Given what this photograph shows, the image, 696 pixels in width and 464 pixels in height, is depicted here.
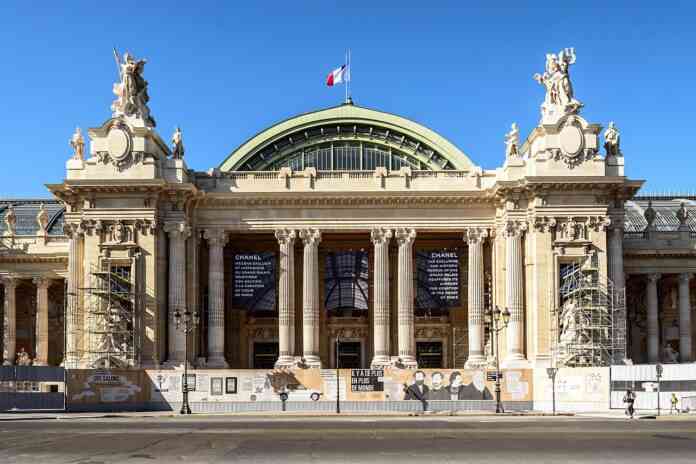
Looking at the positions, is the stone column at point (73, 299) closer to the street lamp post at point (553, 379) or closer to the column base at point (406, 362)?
the column base at point (406, 362)

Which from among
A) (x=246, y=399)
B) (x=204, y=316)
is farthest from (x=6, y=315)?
(x=246, y=399)

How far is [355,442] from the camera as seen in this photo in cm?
3847

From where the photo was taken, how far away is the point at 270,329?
3647 inches

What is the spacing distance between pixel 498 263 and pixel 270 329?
2150 cm

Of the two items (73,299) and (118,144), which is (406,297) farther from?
(73,299)

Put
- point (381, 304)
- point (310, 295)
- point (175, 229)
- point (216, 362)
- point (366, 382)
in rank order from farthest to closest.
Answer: point (310, 295), point (381, 304), point (216, 362), point (175, 229), point (366, 382)

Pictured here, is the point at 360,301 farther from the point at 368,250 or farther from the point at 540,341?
the point at 540,341

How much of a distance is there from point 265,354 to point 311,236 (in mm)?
13485

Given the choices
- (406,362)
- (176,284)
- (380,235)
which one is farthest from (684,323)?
(176,284)

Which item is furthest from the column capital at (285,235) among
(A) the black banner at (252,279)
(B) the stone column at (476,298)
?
(B) the stone column at (476,298)

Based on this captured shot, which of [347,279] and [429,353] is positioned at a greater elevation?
[347,279]

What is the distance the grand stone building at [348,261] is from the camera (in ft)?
264

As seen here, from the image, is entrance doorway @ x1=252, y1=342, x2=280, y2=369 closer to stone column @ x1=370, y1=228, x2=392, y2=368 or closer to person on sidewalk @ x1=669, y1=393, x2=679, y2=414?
stone column @ x1=370, y1=228, x2=392, y2=368

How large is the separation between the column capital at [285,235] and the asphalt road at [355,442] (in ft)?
112
